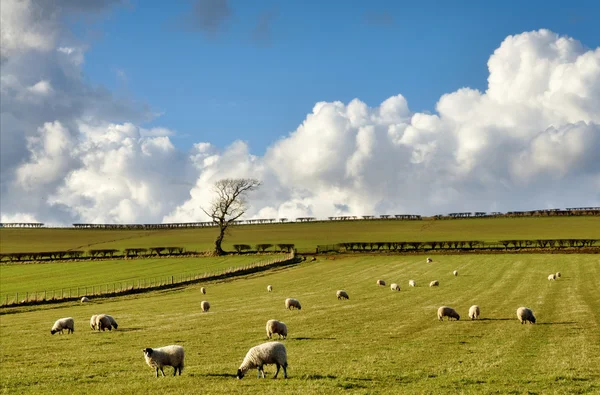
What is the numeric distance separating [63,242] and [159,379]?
6131 inches

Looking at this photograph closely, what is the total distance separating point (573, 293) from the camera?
48.4 metres

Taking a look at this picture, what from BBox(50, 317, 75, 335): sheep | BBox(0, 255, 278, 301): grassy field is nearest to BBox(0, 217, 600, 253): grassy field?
BBox(0, 255, 278, 301): grassy field

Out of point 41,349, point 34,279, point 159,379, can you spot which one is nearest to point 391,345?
point 159,379

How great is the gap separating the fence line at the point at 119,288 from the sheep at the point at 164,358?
42012 millimetres

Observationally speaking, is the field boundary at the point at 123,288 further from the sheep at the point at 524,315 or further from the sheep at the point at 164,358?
the sheep at the point at 524,315

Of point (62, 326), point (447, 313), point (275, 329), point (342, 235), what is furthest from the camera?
point (342, 235)

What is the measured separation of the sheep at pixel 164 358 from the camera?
20938mm

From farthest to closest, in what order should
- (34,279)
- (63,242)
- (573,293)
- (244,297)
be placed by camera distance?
(63,242), (34,279), (244,297), (573,293)

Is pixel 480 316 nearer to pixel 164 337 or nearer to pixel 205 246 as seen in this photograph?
pixel 164 337

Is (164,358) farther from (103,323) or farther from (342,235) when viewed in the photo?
(342,235)

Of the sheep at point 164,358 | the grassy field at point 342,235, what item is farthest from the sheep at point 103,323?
the grassy field at point 342,235

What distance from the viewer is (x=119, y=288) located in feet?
215

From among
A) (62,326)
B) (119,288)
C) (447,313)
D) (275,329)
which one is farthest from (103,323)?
(119,288)

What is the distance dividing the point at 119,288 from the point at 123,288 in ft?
2.00
